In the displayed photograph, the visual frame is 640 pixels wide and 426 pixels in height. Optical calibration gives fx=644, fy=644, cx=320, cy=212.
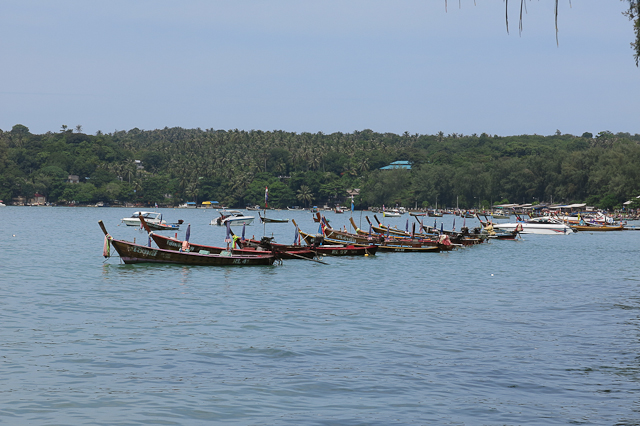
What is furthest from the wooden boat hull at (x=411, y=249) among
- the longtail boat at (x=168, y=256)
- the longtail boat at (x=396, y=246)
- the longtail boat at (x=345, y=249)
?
the longtail boat at (x=168, y=256)

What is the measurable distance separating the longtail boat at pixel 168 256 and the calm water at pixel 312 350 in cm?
178

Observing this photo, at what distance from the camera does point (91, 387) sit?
14703mm

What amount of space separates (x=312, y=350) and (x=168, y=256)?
2253 cm

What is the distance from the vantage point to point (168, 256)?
39469 millimetres

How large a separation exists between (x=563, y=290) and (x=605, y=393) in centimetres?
2001

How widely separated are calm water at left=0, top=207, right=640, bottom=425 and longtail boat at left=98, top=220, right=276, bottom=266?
5.83 feet

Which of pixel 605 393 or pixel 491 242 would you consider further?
pixel 491 242

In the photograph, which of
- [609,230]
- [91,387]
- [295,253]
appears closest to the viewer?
[91,387]

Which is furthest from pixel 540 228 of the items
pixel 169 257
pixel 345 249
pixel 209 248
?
pixel 169 257

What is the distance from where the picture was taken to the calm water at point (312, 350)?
44.4ft

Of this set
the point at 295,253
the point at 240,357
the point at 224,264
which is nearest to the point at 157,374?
the point at 240,357

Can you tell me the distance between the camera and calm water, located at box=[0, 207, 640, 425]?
44.4 ft

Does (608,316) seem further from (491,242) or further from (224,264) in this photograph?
(491,242)

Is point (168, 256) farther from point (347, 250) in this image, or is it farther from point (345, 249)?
point (347, 250)
